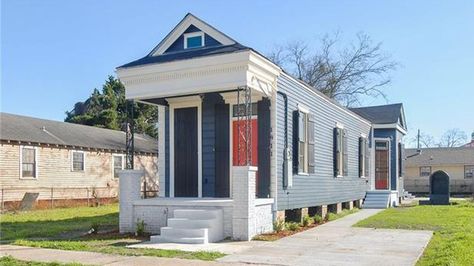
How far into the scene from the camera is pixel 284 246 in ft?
30.7

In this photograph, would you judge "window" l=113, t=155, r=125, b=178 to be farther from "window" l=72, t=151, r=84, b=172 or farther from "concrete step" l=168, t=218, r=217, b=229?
"concrete step" l=168, t=218, r=217, b=229

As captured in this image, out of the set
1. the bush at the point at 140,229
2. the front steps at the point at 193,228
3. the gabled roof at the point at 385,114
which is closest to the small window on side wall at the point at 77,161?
the gabled roof at the point at 385,114

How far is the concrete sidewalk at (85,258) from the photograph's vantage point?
7598 mm

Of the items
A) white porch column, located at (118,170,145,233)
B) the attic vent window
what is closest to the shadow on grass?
white porch column, located at (118,170,145,233)

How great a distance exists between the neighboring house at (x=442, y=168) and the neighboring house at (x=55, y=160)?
24058 mm

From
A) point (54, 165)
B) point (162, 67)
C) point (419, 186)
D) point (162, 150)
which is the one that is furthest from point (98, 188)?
point (419, 186)

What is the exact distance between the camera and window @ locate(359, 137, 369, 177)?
2060 centimetres

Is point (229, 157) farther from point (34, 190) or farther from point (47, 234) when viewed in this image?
point (34, 190)

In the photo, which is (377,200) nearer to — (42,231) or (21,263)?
(42,231)

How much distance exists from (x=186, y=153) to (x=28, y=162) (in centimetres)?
1289

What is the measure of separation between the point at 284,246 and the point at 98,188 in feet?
64.3

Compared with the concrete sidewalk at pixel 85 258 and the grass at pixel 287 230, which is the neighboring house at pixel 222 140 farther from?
the concrete sidewalk at pixel 85 258

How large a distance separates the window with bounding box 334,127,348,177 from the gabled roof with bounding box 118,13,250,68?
672 cm

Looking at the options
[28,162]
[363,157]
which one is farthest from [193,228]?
[28,162]
